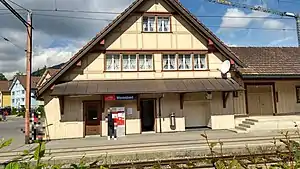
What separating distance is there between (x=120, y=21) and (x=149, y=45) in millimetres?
2428

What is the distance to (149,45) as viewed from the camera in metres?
18.3

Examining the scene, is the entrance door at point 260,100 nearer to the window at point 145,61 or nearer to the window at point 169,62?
the window at point 169,62

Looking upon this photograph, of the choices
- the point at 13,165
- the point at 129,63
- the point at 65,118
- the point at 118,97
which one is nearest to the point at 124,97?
the point at 118,97

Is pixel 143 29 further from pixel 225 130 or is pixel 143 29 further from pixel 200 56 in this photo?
pixel 225 130

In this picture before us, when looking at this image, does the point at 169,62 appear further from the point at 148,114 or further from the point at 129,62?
the point at 148,114

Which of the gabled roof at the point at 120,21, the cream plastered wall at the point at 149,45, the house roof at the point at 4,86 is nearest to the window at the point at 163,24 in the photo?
the cream plastered wall at the point at 149,45

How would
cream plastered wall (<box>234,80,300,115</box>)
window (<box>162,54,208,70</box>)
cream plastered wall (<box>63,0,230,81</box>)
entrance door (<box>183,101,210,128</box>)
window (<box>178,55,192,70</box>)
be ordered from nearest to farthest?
cream plastered wall (<box>63,0,230,81</box>), window (<box>162,54,208,70</box>), window (<box>178,55,192,70</box>), entrance door (<box>183,101,210,128</box>), cream plastered wall (<box>234,80,300,115</box>)

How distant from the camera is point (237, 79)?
19.6 metres

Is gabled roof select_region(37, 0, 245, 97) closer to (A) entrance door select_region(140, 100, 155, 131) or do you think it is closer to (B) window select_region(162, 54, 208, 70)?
(B) window select_region(162, 54, 208, 70)

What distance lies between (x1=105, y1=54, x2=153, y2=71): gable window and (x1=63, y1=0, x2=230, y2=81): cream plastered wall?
0.29 metres

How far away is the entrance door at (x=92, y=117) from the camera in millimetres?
17453

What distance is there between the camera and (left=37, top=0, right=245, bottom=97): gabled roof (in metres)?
16.7

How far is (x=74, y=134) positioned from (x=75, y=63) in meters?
4.36

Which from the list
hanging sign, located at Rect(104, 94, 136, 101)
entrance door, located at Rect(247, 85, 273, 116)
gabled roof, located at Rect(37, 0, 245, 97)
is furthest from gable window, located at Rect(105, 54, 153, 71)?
entrance door, located at Rect(247, 85, 273, 116)
